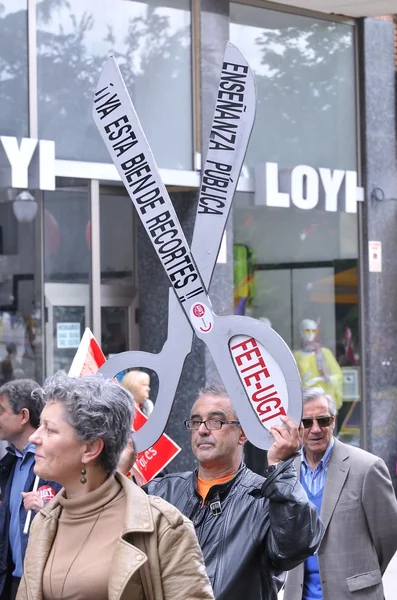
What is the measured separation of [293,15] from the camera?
11.5 metres

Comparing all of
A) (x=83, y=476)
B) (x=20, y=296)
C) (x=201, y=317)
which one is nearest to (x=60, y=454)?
(x=83, y=476)

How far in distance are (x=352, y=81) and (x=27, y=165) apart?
439 cm

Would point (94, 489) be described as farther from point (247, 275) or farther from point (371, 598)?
point (247, 275)

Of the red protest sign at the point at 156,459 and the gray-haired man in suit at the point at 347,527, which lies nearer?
the gray-haired man in suit at the point at 347,527

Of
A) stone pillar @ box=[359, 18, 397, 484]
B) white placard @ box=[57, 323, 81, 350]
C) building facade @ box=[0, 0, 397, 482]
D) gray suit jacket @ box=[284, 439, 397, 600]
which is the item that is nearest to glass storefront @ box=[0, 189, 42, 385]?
building facade @ box=[0, 0, 397, 482]

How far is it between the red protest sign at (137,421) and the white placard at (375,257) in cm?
672

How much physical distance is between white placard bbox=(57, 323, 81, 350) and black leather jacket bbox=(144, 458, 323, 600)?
5.95 metres

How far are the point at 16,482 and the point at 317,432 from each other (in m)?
1.45

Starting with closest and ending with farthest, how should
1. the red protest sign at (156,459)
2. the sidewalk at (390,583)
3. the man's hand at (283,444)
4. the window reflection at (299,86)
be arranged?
1. the man's hand at (283,444)
2. the red protest sign at (156,459)
3. the sidewalk at (390,583)
4. the window reflection at (299,86)

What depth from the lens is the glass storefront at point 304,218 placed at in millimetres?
11219

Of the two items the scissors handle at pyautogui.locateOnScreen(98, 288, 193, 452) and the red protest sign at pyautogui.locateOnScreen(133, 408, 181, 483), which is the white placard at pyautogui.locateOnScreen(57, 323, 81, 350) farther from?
the scissors handle at pyautogui.locateOnScreen(98, 288, 193, 452)

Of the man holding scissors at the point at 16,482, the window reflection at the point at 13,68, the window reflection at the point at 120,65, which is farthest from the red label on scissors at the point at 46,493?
the window reflection at the point at 120,65

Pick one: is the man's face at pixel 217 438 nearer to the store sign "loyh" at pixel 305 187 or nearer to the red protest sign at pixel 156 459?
the red protest sign at pixel 156 459

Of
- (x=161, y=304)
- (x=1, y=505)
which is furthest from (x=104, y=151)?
(x=1, y=505)
